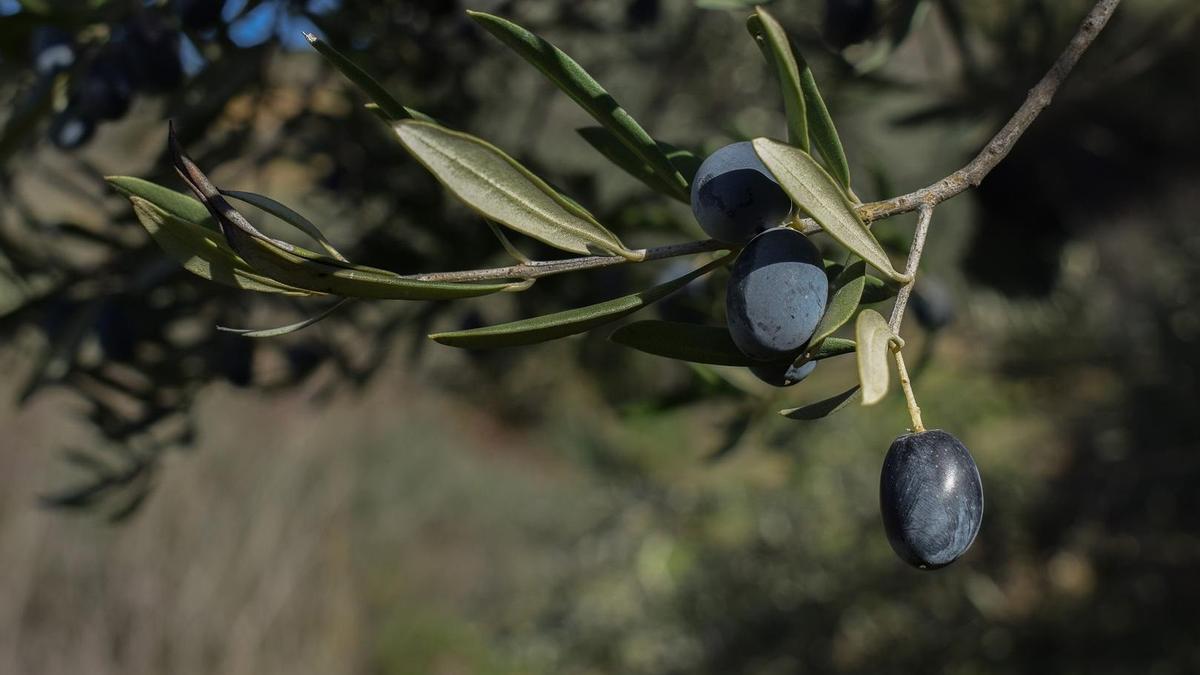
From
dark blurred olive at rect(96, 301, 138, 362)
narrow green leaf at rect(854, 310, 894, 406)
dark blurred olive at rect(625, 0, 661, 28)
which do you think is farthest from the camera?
dark blurred olive at rect(625, 0, 661, 28)

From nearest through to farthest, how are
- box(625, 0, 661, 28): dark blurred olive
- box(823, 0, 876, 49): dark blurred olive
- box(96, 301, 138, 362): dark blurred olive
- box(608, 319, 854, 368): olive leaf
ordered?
box(608, 319, 854, 368): olive leaf → box(823, 0, 876, 49): dark blurred olive → box(96, 301, 138, 362): dark blurred olive → box(625, 0, 661, 28): dark blurred olive

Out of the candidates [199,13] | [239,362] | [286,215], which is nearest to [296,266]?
[286,215]

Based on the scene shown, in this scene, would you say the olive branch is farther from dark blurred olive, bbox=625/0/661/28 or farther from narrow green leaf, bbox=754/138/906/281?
dark blurred olive, bbox=625/0/661/28

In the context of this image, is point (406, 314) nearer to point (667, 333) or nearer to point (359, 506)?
point (667, 333)

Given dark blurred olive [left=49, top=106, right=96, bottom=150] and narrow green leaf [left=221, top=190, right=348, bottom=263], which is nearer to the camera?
narrow green leaf [left=221, top=190, right=348, bottom=263]

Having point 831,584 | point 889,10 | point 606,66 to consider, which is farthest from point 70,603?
point 889,10

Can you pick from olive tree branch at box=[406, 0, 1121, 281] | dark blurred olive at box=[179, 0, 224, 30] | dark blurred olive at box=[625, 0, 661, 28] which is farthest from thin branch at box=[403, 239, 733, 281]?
dark blurred olive at box=[625, 0, 661, 28]
